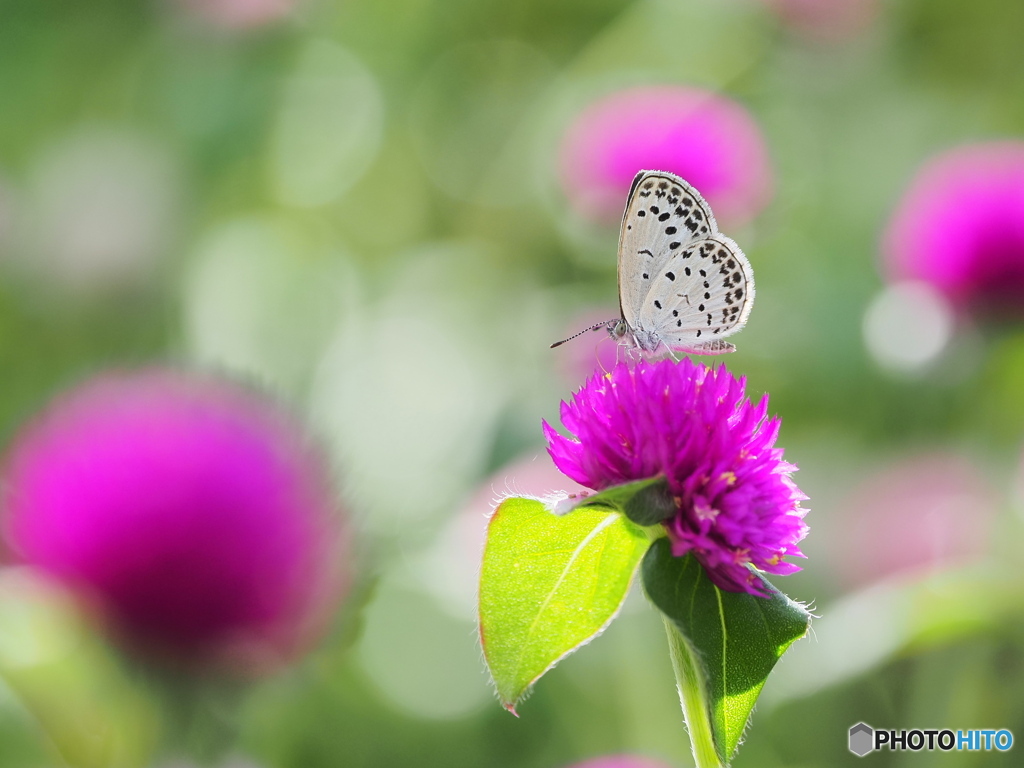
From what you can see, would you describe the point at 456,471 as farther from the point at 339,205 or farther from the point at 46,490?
the point at 46,490

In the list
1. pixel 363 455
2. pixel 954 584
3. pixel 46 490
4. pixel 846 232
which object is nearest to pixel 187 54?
pixel 363 455

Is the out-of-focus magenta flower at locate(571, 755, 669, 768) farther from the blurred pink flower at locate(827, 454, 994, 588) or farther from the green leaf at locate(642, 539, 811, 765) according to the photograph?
the blurred pink flower at locate(827, 454, 994, 588)

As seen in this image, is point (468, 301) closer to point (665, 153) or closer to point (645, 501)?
point (665, 153)

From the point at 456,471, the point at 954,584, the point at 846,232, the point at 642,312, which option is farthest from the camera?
the point at 846,232

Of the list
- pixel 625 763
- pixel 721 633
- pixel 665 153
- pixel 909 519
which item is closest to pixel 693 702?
pixel 721 633

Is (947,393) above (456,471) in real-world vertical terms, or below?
above

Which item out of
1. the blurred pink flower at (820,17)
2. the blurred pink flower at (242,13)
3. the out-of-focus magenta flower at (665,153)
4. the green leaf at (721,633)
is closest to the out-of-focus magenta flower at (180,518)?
the green leaf at (721,633)

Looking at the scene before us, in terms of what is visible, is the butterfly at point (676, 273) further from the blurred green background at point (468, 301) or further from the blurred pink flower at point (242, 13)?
the blurred pink flower at point (242, 13)
